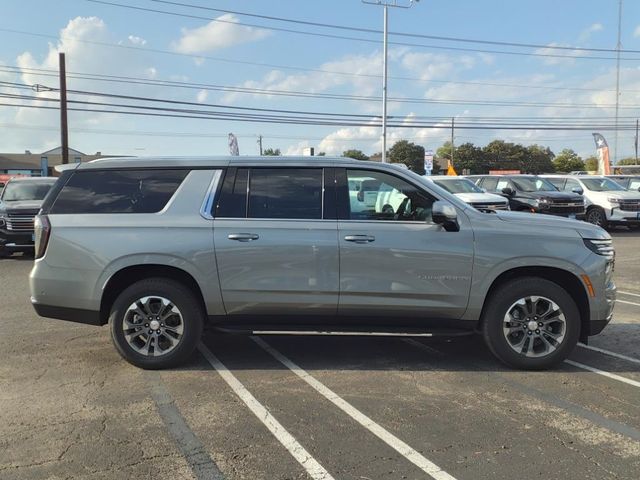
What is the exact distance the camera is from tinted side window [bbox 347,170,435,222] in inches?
193

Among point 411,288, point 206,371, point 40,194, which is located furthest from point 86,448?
point 40,194

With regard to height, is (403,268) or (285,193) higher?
(285,193)

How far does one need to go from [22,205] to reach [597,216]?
17515 mm

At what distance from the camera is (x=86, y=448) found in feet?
11.5

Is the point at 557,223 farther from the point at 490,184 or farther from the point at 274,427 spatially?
the point at 490,184

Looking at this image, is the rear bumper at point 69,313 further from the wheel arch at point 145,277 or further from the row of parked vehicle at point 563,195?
the row of parked vehicle at point 563,195

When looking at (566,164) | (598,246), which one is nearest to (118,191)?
(598,246)

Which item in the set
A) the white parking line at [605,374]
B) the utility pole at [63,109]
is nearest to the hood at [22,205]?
the white parking line at [605,374]

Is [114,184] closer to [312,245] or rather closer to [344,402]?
[312,245]

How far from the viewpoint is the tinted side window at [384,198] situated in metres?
4.90

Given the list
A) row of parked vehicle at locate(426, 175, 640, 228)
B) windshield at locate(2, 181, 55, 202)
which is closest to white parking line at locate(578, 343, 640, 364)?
row of parked vehicle at locate(426, 175, 640, 228)

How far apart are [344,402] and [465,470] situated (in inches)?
47.3

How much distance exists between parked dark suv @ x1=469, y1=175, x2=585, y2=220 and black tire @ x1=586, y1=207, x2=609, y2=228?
0.45m

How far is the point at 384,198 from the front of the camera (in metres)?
5.03
